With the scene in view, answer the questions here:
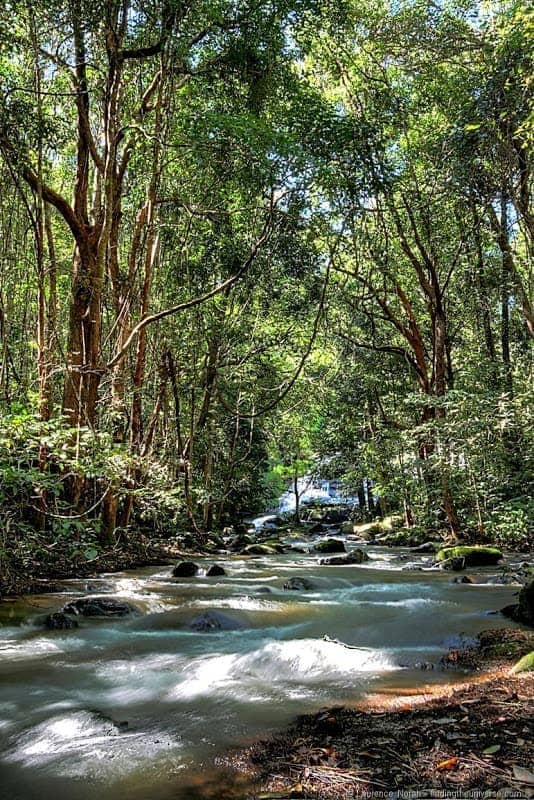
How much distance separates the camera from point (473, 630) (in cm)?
561

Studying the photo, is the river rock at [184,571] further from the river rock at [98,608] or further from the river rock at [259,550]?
the river rock at [259,550]

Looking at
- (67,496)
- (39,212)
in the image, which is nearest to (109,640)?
(67,496)

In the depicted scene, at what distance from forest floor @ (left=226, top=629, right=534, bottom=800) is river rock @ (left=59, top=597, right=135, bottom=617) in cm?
371

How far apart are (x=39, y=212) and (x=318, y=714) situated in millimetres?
6694

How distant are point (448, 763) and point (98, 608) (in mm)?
4892

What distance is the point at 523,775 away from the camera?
2209 mm

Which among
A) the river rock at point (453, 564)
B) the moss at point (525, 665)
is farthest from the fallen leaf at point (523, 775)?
the river rock at point (453, 564)

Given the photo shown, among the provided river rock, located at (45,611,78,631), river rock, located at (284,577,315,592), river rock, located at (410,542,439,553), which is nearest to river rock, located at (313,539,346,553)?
river rock, located at (410,542,439,553)

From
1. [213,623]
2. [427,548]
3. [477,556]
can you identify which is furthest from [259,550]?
[213,623]

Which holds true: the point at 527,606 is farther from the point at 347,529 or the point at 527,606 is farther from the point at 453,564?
the point at 347,529

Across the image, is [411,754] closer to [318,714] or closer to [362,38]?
[318,714]

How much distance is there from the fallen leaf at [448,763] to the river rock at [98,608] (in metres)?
4.77

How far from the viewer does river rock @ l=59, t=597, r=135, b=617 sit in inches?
249

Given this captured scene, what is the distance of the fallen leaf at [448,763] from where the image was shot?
236cm
